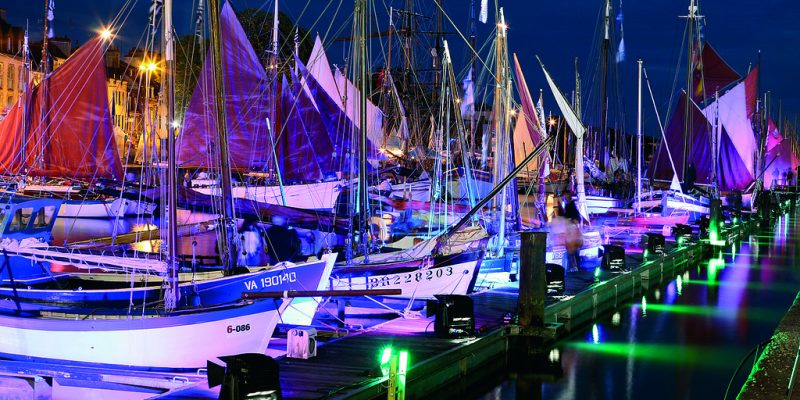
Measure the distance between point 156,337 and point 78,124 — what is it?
24.5m

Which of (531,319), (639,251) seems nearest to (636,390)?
(531,319)

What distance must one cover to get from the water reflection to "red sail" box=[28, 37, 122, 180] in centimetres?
2164

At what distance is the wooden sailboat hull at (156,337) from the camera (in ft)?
53.3

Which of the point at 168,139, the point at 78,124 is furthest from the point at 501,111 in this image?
the point at 78,124

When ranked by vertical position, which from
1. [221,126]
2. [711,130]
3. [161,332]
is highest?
[711,130]

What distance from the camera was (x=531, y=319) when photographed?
1831cm

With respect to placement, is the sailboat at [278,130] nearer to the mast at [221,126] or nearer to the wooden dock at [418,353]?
the wooden dock at [418,353]

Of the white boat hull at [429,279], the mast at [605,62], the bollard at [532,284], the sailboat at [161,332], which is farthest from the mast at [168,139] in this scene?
the mast at [605,62]

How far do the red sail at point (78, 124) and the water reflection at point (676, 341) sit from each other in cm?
2164

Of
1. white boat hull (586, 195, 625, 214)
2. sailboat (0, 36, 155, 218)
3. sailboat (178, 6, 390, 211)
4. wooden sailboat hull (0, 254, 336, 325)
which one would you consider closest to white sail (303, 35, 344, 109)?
sailboat (178, 6, 390, 211)

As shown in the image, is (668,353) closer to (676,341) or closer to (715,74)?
(676,341)

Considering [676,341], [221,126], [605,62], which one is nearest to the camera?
[221,126]

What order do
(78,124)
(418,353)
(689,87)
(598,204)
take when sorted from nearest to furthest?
(418,353), (78,124), (598,204), (689,87)

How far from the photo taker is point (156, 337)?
16.2 m
